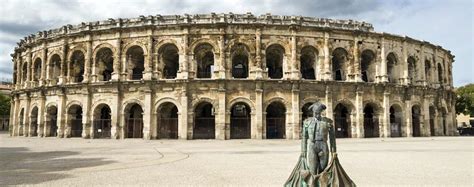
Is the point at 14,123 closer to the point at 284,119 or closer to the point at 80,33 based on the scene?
the point at 80,33

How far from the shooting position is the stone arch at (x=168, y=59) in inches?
854

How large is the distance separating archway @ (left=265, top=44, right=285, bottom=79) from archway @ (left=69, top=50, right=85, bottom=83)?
1264cm

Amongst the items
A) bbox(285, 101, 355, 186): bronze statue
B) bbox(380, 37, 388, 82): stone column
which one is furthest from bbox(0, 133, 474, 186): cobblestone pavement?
bbox(380, 37, 388, 82): stone column

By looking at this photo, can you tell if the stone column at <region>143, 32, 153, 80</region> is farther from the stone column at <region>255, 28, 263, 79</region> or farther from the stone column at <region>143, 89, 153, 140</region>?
the stone column at <region>255, 28, 263, 79</region>

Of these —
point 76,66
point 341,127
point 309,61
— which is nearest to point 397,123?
point 341,127

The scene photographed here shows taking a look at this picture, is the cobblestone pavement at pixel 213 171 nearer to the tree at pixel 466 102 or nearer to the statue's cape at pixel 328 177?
the statue's cape at pixel 328 177

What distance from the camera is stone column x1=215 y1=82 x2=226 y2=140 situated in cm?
2041

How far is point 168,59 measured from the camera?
23.6 m

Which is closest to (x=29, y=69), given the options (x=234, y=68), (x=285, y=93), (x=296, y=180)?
(x=234, y=68)

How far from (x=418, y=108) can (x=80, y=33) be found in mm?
23664

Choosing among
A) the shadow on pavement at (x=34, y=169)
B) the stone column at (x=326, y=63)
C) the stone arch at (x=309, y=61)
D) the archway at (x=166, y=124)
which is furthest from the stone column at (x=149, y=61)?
the stone column at (x=326, y=63)

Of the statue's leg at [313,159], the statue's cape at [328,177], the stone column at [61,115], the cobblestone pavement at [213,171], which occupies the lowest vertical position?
the cobblestone pavement at [213,171]

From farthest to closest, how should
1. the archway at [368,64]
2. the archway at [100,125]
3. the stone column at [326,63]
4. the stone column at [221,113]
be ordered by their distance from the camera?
the archway at [368,64], the archway at [100,125], the stone column at [326,63], the stone column at [221,113]

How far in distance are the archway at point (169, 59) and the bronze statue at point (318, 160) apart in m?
17.7
